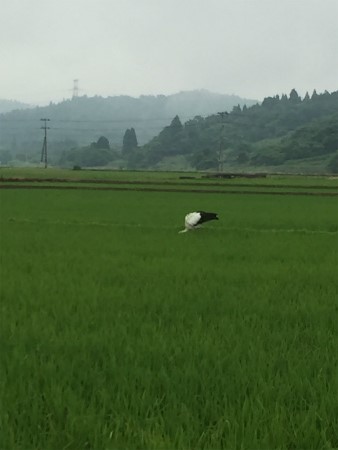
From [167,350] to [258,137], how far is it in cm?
13920

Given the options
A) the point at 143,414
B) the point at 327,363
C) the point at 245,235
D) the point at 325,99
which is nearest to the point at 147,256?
the point at 245,235

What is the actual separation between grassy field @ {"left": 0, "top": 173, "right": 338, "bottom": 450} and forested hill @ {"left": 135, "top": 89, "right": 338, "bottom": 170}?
229ft

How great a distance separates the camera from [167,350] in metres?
3.17

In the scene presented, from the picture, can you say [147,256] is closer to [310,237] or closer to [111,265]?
[111,265]

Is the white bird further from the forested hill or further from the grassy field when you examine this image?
the forested hill

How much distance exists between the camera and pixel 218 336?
11.5ft

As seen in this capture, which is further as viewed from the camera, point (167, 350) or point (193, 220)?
point (193, 220)

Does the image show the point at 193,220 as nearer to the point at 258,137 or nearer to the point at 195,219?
the point at 195,219

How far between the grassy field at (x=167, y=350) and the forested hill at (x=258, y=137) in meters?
69.8

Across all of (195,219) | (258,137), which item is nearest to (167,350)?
(195,219)

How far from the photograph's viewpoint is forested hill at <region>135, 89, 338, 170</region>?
102m

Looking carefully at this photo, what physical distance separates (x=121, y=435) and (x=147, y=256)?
512 centimetres

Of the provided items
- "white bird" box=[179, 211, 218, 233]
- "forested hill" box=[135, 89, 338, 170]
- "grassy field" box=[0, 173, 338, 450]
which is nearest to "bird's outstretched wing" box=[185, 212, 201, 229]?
"white bird" box=[179, 211, 218, 233]

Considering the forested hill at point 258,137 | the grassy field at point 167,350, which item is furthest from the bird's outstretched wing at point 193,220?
the forested hill at point 258,137
